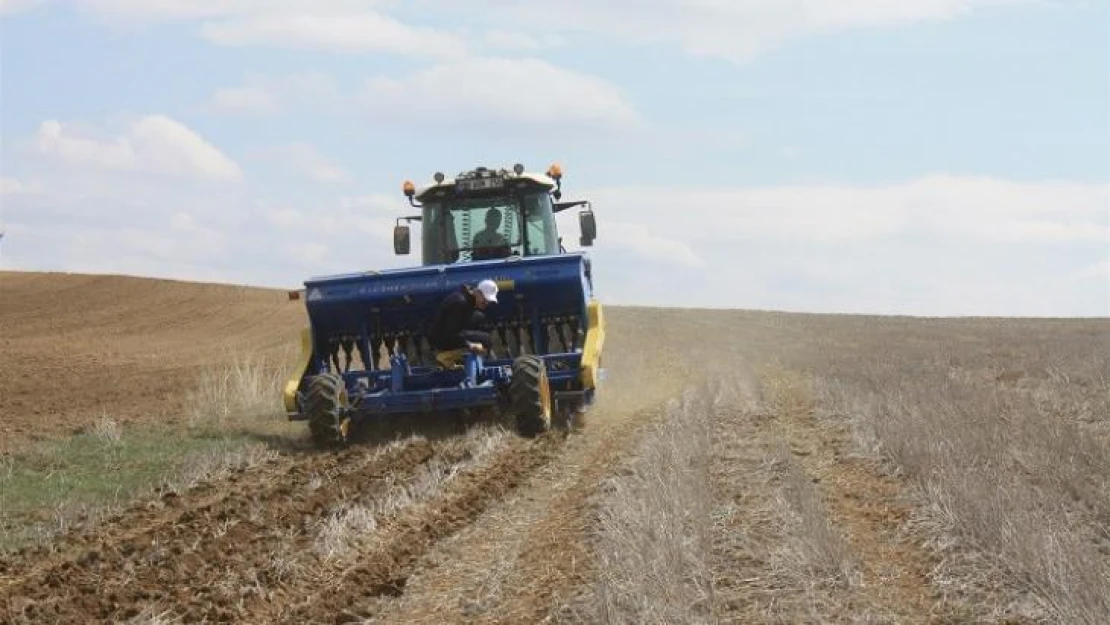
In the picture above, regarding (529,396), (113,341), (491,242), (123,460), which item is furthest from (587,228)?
(113,341)

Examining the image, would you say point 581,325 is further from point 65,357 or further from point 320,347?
point 65,357

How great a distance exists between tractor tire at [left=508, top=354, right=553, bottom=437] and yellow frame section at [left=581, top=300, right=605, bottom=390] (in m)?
0.49

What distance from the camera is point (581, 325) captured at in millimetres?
13312

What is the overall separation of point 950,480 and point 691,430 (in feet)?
12.7

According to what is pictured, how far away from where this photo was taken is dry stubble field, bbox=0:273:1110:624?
5.83m

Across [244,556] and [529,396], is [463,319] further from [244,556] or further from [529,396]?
[244,556]

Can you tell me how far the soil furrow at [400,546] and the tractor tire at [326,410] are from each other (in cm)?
189

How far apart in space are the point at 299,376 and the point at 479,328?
1.87 metres

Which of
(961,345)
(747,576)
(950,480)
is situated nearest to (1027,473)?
(950,480)

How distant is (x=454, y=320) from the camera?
40.9 feet

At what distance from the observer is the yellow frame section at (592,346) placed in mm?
11969

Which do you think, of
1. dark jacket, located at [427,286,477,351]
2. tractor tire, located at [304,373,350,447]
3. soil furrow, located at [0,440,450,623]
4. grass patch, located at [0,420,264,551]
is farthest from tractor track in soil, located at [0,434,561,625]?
dark jacket, located at [427,286,477,351]

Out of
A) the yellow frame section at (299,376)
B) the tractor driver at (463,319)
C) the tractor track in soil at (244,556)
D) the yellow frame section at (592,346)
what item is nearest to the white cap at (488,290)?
the tractor driver at (463,319)

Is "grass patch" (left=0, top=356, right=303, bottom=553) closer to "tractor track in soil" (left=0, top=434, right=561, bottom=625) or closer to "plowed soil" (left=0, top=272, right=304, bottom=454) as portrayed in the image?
"tractor track in soil" (left=0, top=434, right=561, bottom=625)
